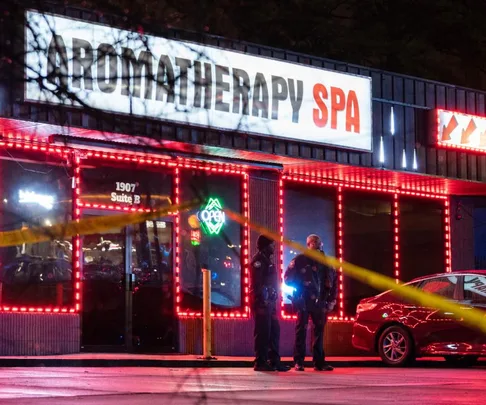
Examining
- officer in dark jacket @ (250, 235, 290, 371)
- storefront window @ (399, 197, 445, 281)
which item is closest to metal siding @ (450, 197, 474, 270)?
storefront window @ (399, 197, 445, 281)

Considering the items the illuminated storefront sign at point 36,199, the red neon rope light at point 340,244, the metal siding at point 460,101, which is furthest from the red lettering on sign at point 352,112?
the illuminated storefront sign at point 36,199

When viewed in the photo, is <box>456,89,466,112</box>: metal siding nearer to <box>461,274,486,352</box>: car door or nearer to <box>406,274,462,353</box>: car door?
<box>461,274,486,352</box>: car door

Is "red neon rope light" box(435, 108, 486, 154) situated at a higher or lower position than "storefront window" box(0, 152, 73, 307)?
higher

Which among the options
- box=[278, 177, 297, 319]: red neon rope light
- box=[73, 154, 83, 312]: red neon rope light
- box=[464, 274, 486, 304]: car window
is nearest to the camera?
box=[464, 274, 486, 304]: car window

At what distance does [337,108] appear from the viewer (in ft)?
73.2

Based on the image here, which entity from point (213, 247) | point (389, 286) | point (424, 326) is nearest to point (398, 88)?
point (389, 286)

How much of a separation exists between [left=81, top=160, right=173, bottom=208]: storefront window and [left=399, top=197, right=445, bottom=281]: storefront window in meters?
6.73

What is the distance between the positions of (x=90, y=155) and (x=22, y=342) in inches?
133

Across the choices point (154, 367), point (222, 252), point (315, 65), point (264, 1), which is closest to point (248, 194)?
point (222, 252)

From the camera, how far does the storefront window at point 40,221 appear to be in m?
18.6

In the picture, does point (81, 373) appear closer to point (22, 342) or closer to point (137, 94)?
point (22, 342)

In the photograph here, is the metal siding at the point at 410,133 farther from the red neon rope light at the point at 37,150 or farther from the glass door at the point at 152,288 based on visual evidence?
the red neon rope light at the point at 37,150

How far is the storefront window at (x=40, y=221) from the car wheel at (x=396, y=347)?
17.2ft

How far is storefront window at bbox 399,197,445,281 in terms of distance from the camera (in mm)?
25562
